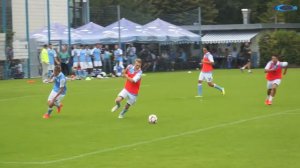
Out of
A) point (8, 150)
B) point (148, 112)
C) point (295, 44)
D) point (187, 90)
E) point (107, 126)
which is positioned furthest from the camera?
point (295, 44)

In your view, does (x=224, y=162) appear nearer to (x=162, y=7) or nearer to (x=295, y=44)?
(x=295, y=44)

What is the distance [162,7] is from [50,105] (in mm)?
55864

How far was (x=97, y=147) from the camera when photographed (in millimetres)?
13406

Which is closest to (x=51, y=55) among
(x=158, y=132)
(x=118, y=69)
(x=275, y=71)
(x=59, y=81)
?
(x=118, y=69)

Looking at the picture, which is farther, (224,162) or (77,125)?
(77,125)

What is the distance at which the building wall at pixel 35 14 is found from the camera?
43281mm

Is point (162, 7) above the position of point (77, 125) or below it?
above

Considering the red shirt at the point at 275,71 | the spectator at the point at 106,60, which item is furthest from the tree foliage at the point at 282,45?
the red shirt at the point at 275,71

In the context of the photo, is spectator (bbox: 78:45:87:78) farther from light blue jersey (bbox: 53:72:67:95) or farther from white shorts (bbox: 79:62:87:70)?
light blue jersey (bbox: 53:72:67:95)

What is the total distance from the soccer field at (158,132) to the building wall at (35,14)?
1762 cm

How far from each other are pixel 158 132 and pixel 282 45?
37.2 m

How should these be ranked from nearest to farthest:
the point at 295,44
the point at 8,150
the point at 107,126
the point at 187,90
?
1. the point at 8,150
2. the point at 107,126
3. the point at 187,90
4. the point at 295,44

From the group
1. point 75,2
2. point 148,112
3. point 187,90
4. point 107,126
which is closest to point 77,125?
point 107,126

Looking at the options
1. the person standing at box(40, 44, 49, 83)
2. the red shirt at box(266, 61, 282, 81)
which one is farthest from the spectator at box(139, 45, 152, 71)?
the red shirt at box(266, 61, 282, 81)
